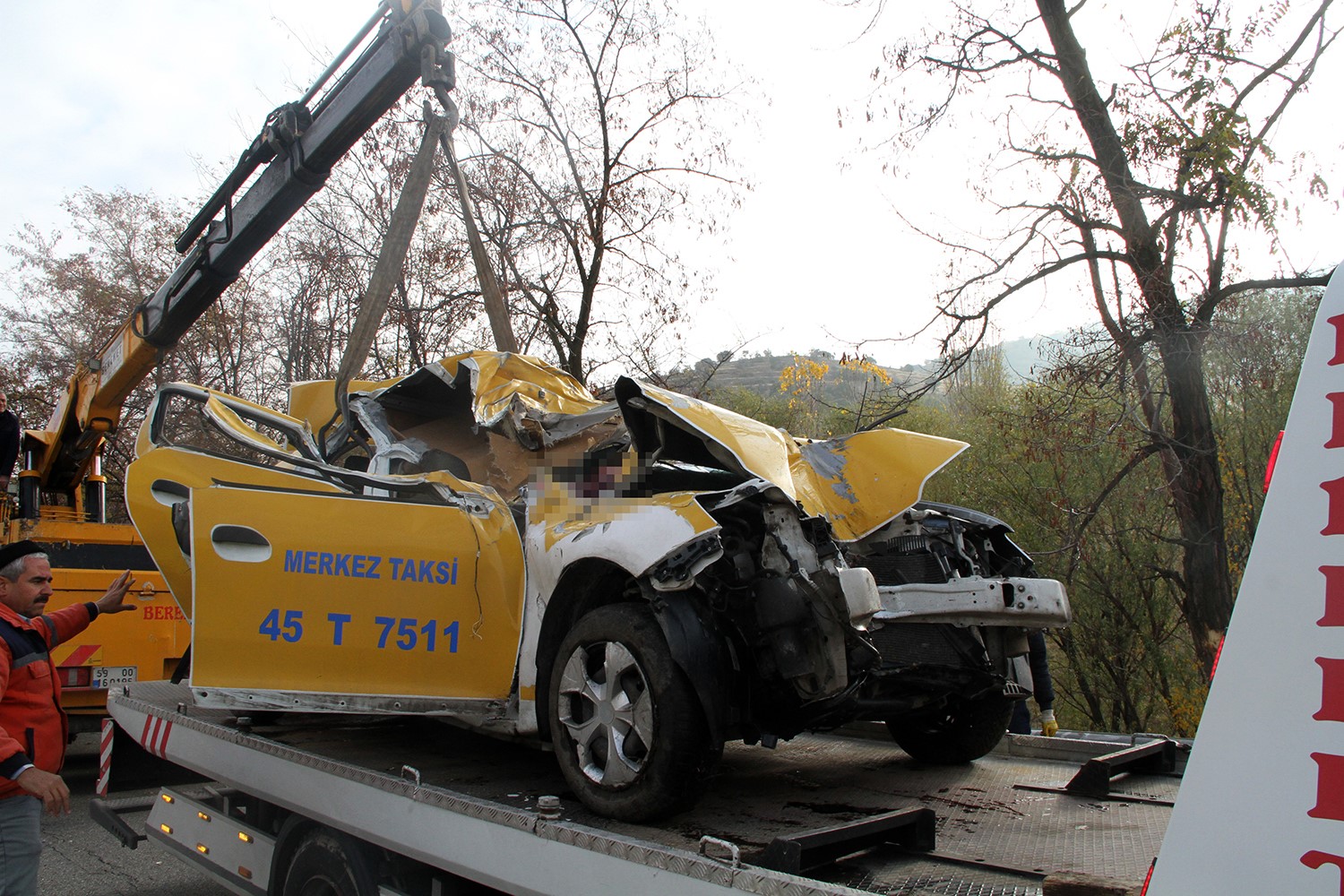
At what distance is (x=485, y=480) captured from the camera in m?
5.10

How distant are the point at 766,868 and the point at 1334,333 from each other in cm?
175

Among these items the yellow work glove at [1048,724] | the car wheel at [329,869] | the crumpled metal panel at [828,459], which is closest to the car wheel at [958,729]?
the yellow work glove at [1048,724]

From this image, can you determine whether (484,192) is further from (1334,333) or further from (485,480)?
(1334,333)

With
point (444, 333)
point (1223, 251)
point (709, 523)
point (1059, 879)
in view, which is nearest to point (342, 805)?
point (709, 523)

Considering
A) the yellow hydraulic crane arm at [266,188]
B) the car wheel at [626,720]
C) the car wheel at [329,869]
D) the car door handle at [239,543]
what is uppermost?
the yellow hydraulic crane arm at [266,188]

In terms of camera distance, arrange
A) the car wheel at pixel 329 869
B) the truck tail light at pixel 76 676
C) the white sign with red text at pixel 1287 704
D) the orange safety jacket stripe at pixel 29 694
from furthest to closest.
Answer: the truck tail light at pixel 76 676 → the orange safety jacket stripe at pixel 29 694 → the car wheel at pixel 329 869 → the white sign with red text at pixel 1287 704

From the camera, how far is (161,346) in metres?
8.06

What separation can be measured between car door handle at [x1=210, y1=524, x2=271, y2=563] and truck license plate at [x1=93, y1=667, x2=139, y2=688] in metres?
5.07

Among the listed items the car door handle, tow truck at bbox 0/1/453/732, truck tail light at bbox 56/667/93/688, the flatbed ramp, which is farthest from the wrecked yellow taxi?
truck tail light at bbox 56/667/93/688

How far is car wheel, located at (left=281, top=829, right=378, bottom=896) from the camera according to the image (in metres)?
3.61

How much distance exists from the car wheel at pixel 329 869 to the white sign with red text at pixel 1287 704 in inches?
116

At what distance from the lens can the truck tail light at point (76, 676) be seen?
7.67 meters

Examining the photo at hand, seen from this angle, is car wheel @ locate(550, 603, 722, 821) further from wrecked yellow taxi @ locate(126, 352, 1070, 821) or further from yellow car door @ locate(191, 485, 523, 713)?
yellow car door @ locate(191, 485, 523, 713)

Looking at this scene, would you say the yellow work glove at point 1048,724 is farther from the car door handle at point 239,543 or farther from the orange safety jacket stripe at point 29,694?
the orange safety jacket stripe at point 29,694
